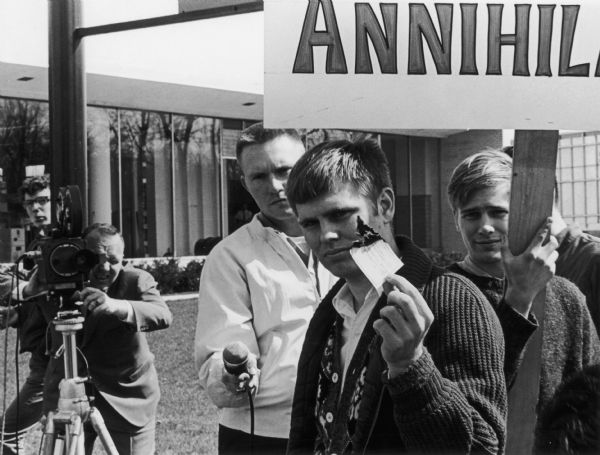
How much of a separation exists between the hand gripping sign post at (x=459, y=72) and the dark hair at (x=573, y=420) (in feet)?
0.55

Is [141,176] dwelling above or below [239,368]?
above

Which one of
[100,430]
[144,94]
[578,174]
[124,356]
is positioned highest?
[144,94]

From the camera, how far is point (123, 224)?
43.4ft

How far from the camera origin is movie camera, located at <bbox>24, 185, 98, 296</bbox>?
106 inches

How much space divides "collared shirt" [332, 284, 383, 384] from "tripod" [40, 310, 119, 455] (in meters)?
1.28

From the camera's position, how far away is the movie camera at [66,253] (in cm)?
269

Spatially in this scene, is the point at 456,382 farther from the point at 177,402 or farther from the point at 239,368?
the point at 177,402

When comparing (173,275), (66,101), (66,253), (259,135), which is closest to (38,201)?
(66,101)

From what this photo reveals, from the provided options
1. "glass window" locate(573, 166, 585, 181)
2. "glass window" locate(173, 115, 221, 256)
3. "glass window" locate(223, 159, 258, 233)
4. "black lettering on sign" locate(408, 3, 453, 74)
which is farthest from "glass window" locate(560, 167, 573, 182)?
"black lettering on sign" locate(408, 3, 453, 74)

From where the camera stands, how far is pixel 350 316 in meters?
1.66

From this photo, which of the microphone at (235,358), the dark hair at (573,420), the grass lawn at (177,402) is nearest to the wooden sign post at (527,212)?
the dark hair at (573,420)

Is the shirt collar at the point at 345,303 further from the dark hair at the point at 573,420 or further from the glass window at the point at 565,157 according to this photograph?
the glass window at the point at 565,157

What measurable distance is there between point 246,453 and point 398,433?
0.84 m

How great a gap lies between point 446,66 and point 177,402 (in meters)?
4.94
